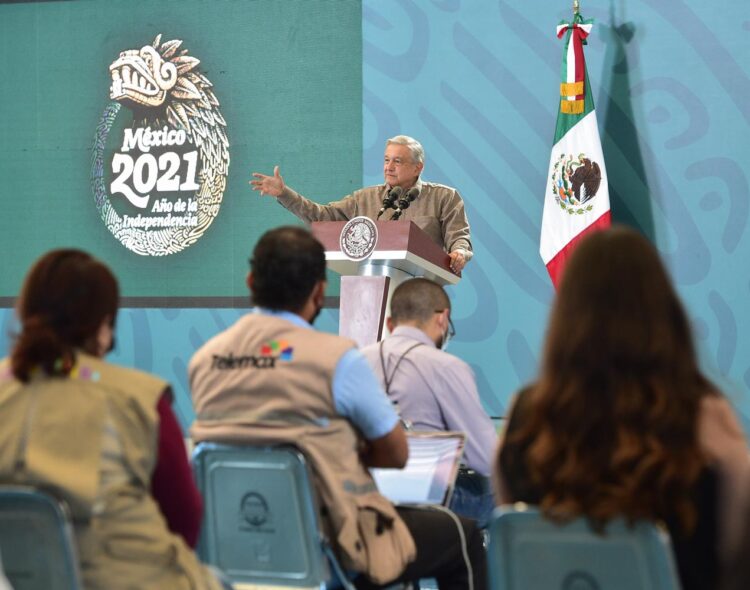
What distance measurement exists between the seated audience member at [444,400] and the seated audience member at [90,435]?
121 cm

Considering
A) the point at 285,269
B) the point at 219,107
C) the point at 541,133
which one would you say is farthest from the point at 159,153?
the point at 285,269

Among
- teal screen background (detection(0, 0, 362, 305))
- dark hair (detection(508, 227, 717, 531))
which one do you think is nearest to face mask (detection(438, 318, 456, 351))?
dark hair (detection(508, 227, 717, 531))

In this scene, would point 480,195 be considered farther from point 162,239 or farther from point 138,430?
point 138,430

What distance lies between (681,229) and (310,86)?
2.56 m

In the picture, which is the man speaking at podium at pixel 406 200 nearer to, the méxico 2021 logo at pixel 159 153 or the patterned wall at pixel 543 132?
the patterned wall at pixel 543 132

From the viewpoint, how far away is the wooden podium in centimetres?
417

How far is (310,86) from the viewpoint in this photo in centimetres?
701

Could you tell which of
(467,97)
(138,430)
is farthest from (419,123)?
(138,430)

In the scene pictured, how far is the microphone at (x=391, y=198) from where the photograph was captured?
462 centimetres

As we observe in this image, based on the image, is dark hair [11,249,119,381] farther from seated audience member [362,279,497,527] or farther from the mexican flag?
the mexican flag

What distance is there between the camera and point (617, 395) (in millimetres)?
1493

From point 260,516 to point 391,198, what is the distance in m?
2.63

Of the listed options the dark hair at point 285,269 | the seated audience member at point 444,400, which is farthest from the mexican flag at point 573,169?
the dark hair at point 285,269

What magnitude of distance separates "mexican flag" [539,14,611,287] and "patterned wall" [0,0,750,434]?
10.6 inches
